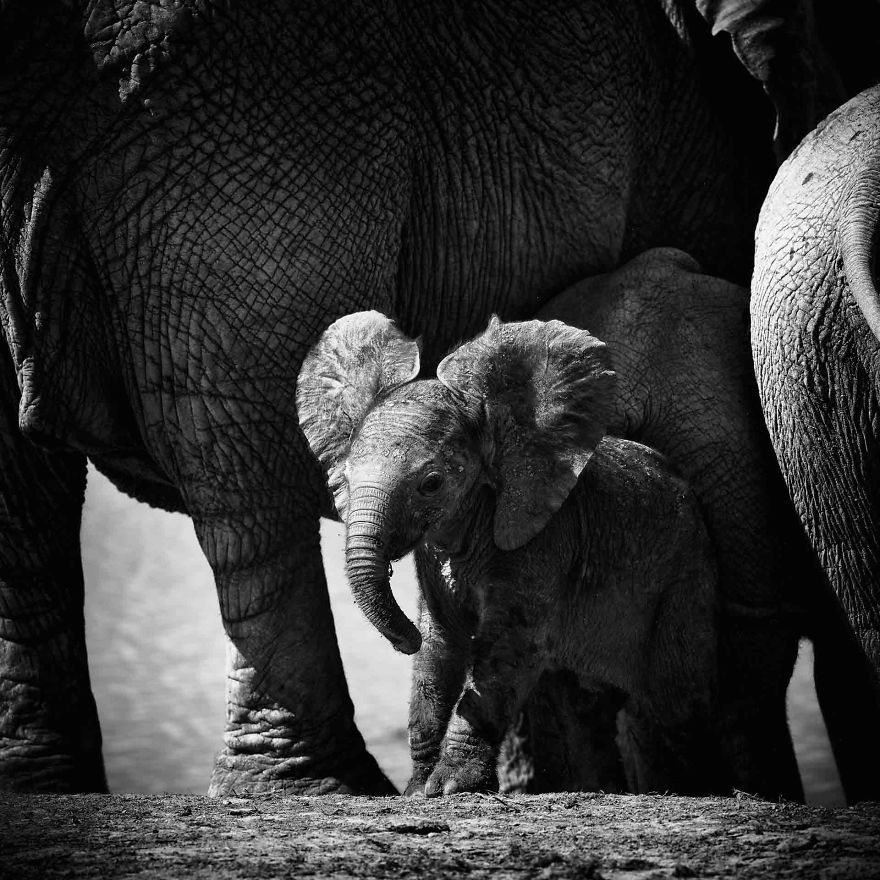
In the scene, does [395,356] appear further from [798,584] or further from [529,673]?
[798,584]

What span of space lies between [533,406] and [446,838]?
1.15m

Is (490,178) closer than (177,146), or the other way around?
(177,146)

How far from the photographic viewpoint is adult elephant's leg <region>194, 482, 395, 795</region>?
464 centimetres

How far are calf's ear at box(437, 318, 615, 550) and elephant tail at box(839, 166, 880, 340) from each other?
657 millimetres

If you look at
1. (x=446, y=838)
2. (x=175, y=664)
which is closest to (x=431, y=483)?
(x=446, y=838)

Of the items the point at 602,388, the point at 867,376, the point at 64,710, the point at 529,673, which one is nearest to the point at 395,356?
the point at 602,388

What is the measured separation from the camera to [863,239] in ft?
12.8

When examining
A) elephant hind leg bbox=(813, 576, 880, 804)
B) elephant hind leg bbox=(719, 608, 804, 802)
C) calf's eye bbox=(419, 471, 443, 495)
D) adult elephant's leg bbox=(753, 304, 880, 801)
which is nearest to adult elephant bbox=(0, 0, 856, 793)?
calf's eye bbox=(419, 471, 443, 495)

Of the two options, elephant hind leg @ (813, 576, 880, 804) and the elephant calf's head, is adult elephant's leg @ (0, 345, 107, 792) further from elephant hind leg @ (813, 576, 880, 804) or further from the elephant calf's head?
elephant hind leg @ (813, 576, 880, 804)

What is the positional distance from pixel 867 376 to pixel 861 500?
318 mm

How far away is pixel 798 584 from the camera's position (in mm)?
4754

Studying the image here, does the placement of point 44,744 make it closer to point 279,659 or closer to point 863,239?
point 279,659

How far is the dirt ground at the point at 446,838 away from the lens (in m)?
3.17

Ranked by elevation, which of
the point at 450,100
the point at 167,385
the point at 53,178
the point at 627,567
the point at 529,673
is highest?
the point at 450,100
